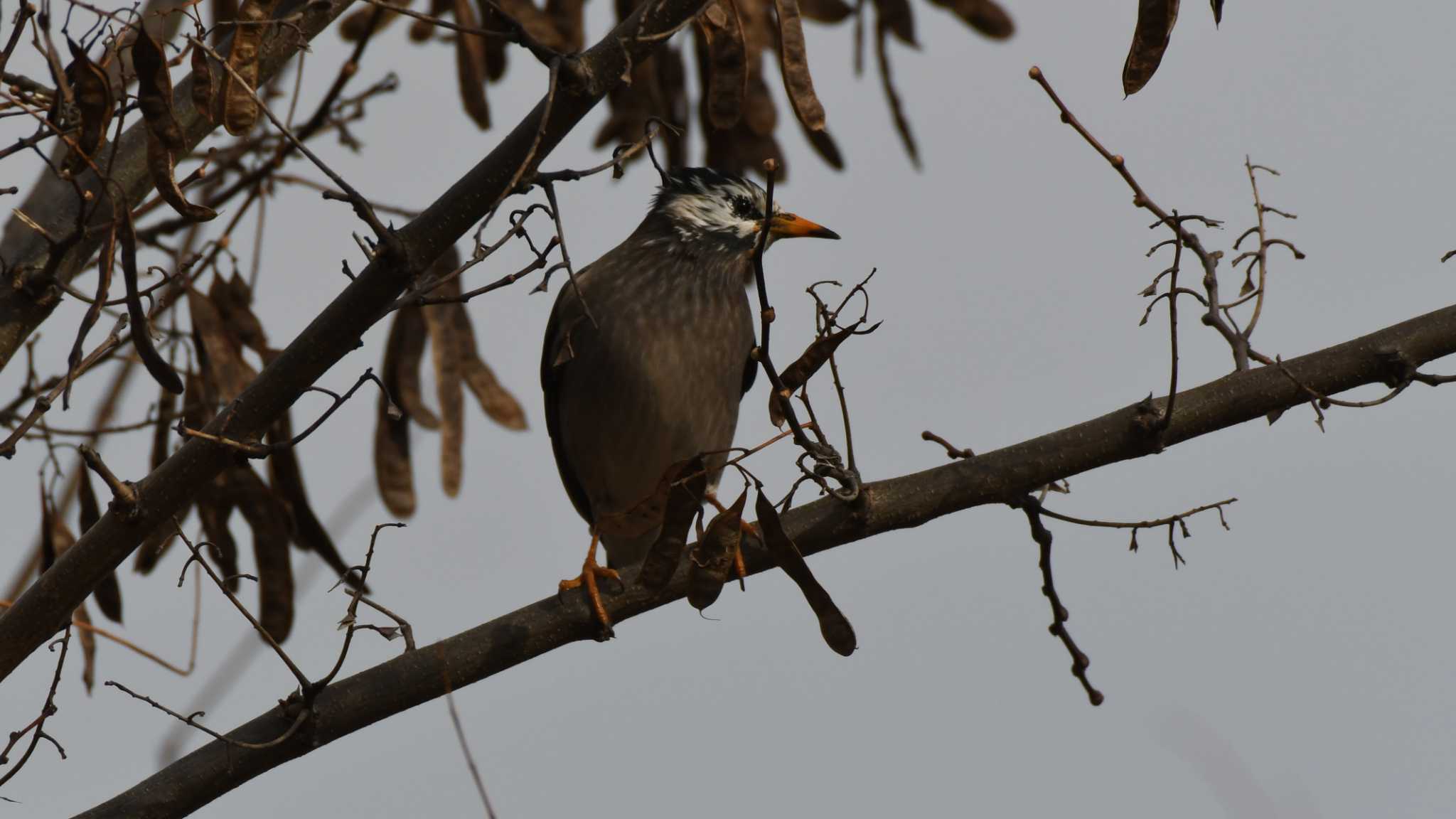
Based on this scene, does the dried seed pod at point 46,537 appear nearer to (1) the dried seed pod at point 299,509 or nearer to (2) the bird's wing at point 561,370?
(1) the dried seed pod at point 299,509

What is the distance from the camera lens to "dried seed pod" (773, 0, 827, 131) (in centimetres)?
300

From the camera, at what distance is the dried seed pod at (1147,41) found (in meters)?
2.57

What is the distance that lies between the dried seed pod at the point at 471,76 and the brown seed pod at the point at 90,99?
2.05 meters

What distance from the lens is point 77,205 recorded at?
360cm

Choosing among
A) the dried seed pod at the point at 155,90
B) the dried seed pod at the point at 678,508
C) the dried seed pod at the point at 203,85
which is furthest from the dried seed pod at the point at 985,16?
the dried seed pod at the point at 155,90

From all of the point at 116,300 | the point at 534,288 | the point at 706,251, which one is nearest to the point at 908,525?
the point at 534,288

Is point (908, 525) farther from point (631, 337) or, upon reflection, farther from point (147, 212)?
point (147, 212)

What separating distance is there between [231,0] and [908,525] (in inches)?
120

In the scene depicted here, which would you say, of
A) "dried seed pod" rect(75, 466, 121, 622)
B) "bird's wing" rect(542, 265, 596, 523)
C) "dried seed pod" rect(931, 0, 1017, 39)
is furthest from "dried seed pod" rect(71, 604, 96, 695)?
"dried seed pod" rect(931, 0, 1017, 39)

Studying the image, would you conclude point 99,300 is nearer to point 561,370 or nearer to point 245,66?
point 245,66

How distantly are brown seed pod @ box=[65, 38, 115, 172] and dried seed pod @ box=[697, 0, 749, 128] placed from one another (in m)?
1.08

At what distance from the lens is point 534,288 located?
268 cm

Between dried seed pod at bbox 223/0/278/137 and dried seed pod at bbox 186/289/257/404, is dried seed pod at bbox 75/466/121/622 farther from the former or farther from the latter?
dried seed pod at bbox 223/0/278/137

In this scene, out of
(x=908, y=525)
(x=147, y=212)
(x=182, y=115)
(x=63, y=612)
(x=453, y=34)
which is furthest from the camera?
(x=453, y=34)
